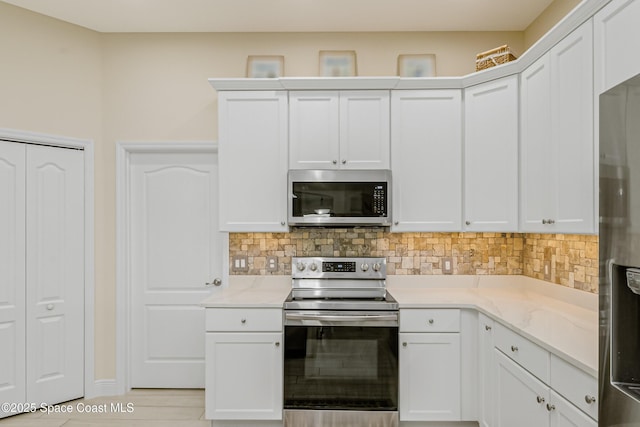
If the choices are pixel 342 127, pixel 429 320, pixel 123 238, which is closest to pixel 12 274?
pixel 123 238

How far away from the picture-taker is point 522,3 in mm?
2986

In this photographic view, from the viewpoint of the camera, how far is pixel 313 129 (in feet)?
10.1

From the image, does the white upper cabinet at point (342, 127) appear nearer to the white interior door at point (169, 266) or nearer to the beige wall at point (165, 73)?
the beige wall at point (165, 73)

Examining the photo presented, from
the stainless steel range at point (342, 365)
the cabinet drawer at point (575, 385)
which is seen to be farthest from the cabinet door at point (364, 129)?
the cabinet drawer at point (575, 385)

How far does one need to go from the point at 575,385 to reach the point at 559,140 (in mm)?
1224

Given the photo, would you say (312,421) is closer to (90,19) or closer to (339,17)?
(339,17)

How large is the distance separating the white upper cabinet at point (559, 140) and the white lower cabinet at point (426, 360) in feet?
2.65

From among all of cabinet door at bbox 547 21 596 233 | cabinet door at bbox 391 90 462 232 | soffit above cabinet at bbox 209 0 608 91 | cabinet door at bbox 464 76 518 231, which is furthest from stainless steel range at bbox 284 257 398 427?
soffit above cabinet at bbox 209 0 608 91

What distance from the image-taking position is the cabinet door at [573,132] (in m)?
1.97

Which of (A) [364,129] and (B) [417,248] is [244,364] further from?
(A) [364,129]

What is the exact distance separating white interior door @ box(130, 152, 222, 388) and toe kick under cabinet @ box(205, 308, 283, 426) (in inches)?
31.2

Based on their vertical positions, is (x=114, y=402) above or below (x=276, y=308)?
below

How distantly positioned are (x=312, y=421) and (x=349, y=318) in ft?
2.26

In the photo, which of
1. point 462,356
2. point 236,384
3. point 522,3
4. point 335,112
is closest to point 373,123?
point 335,112
